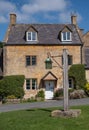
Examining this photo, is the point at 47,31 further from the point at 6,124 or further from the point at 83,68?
the point at 6,124

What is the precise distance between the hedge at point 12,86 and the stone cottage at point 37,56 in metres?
1.19

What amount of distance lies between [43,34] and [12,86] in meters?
9.47

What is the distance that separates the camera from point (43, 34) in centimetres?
4588

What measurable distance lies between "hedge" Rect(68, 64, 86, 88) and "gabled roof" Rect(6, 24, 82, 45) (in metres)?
3.54

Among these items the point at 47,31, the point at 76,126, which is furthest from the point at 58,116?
the point at 47,31

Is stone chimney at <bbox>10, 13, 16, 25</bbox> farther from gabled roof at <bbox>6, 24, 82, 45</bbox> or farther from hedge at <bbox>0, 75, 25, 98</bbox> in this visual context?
hedge at <bbox>0, 75, 25, 98</bbox>

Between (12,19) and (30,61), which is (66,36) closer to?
(30,61)

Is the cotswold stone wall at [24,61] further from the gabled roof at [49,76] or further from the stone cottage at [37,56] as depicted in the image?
the gabled roof at [49,76]

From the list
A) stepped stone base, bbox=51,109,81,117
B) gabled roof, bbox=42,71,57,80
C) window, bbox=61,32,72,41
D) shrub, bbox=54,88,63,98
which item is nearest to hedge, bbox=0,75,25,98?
gabled roof, bbox=42,71,57,80

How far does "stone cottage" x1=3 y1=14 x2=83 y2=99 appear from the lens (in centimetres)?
4366

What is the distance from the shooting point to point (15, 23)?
47.1m

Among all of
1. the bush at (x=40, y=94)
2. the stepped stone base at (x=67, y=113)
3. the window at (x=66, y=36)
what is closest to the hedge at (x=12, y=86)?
the bush at (x=40, y=94)

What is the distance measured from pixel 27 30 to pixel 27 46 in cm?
235

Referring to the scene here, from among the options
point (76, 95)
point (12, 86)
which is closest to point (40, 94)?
point (12, 86)
